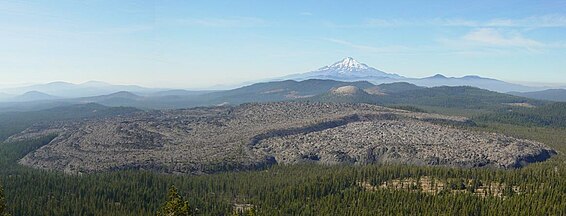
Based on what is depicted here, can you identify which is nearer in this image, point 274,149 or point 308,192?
point 308,192

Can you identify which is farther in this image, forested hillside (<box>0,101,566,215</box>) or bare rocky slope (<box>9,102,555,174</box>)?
bare rocky slope (<box>9,102,555,174</box>)

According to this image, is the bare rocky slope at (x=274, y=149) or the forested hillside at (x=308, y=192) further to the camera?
the bare rocky slope at (x=274, y=149)

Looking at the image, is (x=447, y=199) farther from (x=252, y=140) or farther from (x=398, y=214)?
(x=252, y=140)

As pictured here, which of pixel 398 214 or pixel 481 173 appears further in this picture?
pixel 481 173

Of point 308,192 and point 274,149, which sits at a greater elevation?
point 274,149

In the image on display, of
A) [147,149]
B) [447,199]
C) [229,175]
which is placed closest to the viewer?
[447,199]

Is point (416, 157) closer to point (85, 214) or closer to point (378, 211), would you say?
point (378, 211)

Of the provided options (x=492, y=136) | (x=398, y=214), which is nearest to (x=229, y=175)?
(x=398, y=214)

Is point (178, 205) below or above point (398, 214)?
above

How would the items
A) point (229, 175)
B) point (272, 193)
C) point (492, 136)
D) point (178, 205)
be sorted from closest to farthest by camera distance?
point (178, 205) → point (272, 193) → point (229, 175) → point (492, 136)

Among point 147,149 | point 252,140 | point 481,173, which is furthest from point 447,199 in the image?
point 147,149
